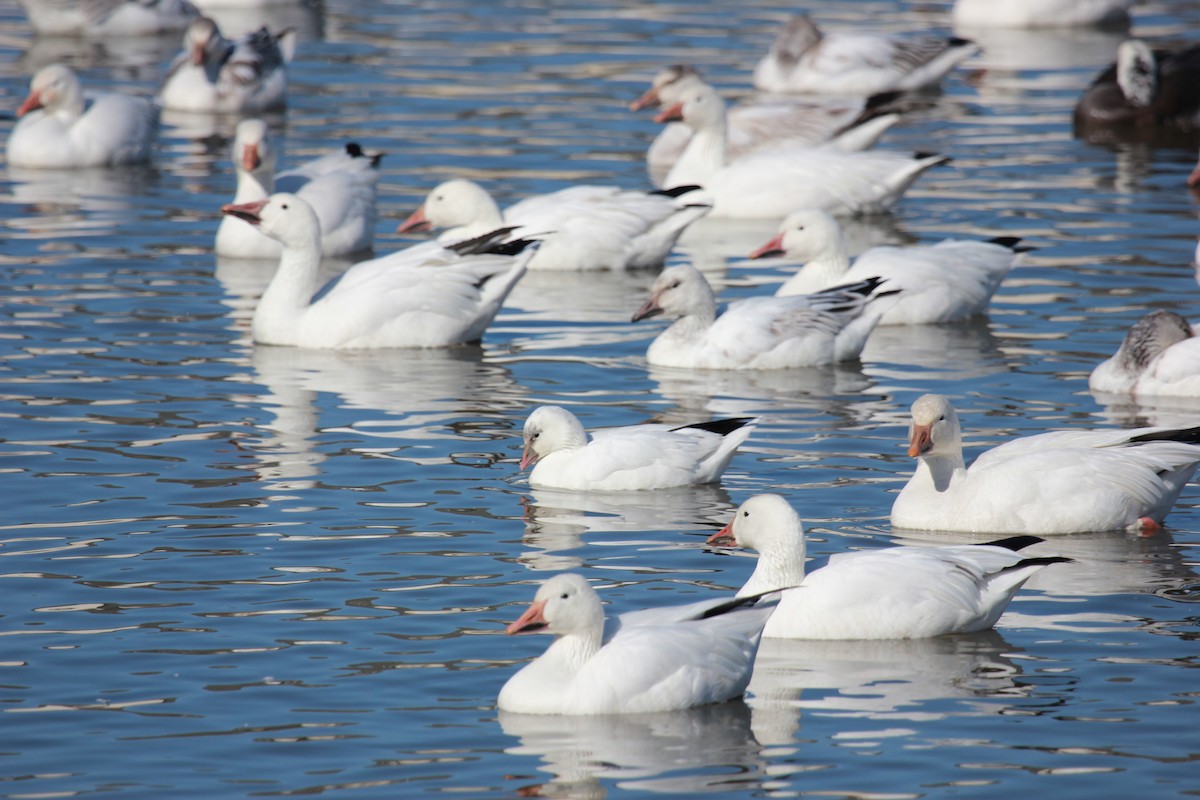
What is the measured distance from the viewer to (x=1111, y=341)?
13.6 meters

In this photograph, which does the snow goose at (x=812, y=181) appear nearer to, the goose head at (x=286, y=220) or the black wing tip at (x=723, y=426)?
the goose head at (x=286, y=220)

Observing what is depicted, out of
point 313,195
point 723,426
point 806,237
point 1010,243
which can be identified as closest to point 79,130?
point 313,195

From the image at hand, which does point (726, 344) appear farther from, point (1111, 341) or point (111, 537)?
point (111, 537)

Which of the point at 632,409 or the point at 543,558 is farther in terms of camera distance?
the point at 632,409

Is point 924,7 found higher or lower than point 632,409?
higher

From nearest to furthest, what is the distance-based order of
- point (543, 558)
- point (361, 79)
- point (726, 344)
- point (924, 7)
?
point (543, 558) < point (726, 344) < point (361, 79) < point (924, 7)

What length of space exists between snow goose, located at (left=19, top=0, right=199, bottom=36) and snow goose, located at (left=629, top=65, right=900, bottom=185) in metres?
11.3

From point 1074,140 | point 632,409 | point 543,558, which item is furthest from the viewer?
point 1074,140

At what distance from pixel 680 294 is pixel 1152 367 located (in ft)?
10.1

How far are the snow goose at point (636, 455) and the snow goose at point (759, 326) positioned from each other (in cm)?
264

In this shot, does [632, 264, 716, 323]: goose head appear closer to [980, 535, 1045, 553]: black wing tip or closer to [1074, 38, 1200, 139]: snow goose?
[980, 535, 1045, 553]: black wing tip

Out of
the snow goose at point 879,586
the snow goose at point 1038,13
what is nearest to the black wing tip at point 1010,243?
the snow goose at point 879,586

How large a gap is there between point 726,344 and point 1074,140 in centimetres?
972

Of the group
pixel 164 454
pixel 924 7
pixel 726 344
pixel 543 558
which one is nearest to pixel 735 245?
pixel 726 344
